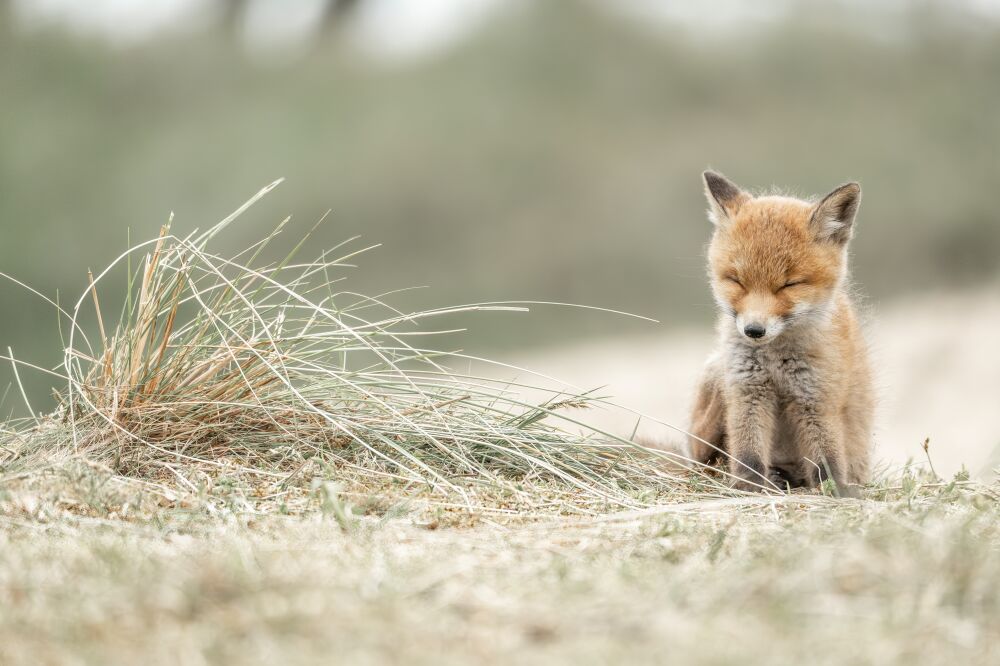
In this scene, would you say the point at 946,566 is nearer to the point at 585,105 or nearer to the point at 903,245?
the point at 903,245

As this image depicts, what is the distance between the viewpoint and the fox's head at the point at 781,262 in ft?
12.5

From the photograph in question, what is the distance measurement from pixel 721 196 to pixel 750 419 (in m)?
0.97

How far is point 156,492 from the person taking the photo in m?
2.85

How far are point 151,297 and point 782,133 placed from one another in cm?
1877

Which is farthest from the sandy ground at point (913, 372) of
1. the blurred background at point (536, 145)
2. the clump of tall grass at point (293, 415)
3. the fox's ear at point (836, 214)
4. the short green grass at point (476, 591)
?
the short green grass at point (476, 591)

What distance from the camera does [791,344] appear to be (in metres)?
3.94

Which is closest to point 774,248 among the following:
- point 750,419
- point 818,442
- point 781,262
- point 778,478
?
point 781,262

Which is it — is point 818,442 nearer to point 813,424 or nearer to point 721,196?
point 813,424

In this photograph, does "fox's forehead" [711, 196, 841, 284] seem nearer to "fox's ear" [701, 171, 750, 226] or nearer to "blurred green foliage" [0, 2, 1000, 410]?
"fox's ear" [701, 171, 750, 226]

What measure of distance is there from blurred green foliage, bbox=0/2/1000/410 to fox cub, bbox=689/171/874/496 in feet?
43.8

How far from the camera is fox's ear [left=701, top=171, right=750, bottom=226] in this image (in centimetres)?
419

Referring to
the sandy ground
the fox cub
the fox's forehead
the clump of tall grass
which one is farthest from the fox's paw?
the sandy ground

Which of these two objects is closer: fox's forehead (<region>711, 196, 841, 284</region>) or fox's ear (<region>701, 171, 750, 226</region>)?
Answer: fox's forehead (<region>711, 196, 841, 284</region>)

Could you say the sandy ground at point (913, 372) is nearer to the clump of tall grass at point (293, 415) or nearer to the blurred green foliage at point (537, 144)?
the blurred green foliage at point (537, 144)
